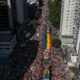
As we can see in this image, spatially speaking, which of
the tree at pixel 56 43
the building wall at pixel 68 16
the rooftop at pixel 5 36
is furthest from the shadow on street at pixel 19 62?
the building wall at pixel 68 16

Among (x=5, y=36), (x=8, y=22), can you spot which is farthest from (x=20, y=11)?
(x=5, y=36)

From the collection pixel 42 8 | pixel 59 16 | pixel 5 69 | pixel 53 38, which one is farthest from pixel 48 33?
pixel 42 8

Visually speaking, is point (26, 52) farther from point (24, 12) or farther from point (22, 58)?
→ point (24, 12)

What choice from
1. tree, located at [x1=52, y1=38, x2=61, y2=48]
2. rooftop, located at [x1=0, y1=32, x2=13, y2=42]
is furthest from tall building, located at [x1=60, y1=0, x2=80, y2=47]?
rooftop, located at [x1=0, y1=32, x2=13, y2=42]

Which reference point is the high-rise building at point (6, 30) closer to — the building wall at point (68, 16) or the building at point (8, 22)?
the building at point (8, 22)

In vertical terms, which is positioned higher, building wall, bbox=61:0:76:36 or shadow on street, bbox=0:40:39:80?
building wall, bbox=61:0:76:36

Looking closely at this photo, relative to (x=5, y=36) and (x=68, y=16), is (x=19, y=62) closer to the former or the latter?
(x=5, y=36)

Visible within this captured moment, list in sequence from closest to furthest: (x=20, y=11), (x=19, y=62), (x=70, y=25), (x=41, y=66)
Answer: (x=41, y=66) → (x=19, y=62) → (x=70, y=25) → (x=20, y=11)

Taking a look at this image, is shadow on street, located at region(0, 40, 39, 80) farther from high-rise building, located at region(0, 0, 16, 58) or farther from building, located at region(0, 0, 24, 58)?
building, located at region(0, 0, 24, 58)
